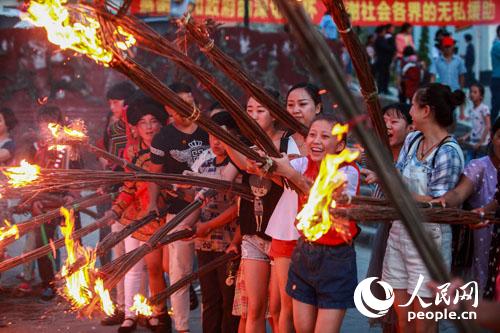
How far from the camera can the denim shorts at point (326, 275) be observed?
4.40 meters

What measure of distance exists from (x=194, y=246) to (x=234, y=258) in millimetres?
683

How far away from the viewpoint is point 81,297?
494 centimetres

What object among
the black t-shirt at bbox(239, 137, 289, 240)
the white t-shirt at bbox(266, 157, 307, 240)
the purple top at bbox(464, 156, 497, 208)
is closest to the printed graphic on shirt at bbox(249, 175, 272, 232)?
the black t-shirt at bbox(239, 137, 289, 240)

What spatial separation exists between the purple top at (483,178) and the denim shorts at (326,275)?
910 millimetres

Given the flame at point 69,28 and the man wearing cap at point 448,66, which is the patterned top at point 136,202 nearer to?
the flame at point 69,28

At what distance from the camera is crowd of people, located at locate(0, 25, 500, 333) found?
14.8 feet

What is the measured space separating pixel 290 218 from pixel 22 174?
161 centimetres

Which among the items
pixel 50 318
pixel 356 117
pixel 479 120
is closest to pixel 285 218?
pixel 356 117

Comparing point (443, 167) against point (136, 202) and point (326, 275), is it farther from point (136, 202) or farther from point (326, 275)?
point (136, 202)

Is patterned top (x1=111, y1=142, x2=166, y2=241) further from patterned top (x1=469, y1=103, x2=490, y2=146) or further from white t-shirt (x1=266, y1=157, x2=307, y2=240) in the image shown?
patterned top (x1=469, y1=103, x2=490, y2=146)

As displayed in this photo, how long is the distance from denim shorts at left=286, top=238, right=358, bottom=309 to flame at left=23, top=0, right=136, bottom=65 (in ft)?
5.25

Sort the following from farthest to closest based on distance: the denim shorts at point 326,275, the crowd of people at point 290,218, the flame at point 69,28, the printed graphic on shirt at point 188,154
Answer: the printed graphic on shirt at point 188,154 → the crowd of people at point 290,218 → the denim shorts at point 326,275 → the flame at point 69,28

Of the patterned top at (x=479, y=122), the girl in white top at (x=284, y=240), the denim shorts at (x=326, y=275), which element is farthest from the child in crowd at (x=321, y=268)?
the patterned top at (x=479, y=122)

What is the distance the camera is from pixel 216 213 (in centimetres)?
581
